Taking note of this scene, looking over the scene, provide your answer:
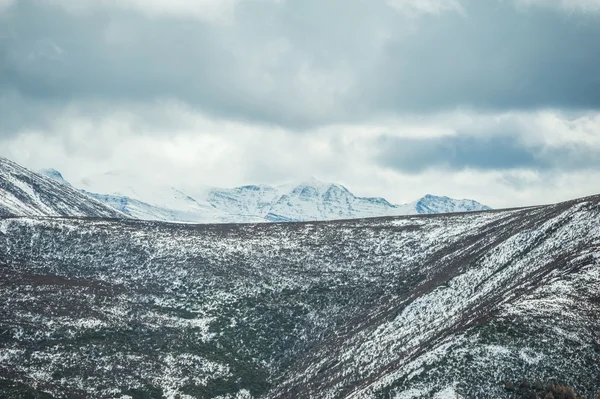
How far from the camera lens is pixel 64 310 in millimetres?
84062

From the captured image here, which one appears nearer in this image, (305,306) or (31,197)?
(305,306)

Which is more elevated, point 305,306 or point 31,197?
point 31,197

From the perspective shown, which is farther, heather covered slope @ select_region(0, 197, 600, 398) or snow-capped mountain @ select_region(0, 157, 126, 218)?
snow-capped mountain @ select_region(0, 157, 126, 218)

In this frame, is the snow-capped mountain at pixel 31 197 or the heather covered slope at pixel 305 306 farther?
the snow-capped mountain at pixel 31 197

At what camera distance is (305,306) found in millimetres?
92062

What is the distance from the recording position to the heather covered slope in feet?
181

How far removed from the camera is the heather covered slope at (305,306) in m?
55.1

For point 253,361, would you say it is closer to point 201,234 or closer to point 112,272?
point 112,272

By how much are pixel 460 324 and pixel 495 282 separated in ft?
38.9

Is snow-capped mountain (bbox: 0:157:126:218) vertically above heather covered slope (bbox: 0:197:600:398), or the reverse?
snow-capped mountain (bbox: 0:157:126:218)

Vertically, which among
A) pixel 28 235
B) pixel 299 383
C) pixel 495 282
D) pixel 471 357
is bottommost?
pixel 299 383

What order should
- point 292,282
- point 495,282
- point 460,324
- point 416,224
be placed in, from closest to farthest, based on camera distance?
point 460,324 < point 495,282 < point 292,282 < point 416,224

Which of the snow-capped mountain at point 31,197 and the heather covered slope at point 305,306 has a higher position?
the snow-capped mountain at point 31,197

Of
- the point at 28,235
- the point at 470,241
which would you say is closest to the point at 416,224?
Answer: the point at 470,241
